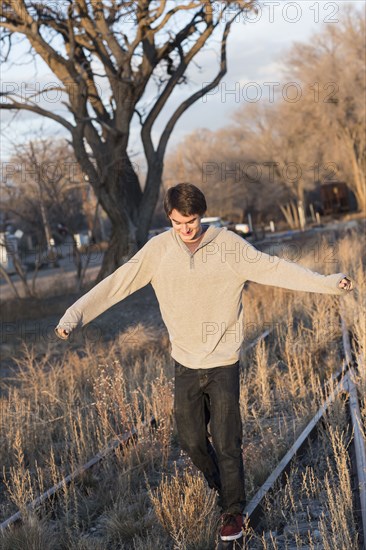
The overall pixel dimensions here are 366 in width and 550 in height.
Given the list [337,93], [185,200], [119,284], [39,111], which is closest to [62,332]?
[119,284]

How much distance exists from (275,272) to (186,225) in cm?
54

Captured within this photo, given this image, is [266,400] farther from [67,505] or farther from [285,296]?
[285,296]

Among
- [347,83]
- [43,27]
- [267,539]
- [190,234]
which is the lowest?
[267,539]

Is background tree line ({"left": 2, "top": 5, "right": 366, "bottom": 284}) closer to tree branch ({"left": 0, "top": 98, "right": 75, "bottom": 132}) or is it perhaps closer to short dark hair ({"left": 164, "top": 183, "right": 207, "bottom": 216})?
tree branch ({"left": 0, "top": 98, "right": 75, "bottom": 132})

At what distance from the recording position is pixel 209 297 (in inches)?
168

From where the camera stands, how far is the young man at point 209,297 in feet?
13.9

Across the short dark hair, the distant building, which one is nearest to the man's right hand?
the short dark hair

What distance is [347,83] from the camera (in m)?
51.0

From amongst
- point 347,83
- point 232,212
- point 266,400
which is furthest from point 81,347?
point 232,212

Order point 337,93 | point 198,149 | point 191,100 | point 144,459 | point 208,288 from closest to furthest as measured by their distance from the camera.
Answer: point 208,288 < point 144,459 < point 191,100 < point 337,93 < point 198,149

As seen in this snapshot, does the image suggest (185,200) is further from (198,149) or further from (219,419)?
(198,149)

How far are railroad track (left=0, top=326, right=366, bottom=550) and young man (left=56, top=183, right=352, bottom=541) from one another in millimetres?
361

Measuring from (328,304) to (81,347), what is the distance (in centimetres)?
373

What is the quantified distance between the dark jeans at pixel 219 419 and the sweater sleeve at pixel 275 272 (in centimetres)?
51
